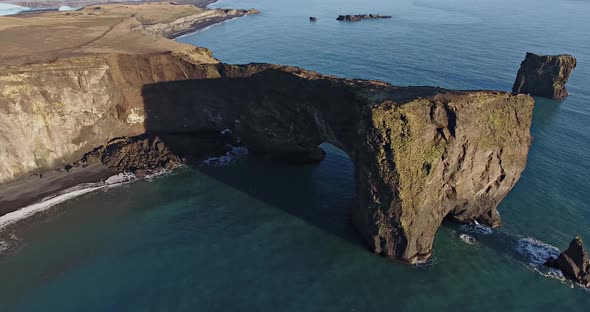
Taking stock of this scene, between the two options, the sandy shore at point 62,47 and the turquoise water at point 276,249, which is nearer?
the turquoise water at point 276,249

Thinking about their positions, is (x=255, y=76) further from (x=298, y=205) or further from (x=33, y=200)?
(x=33, y=200)

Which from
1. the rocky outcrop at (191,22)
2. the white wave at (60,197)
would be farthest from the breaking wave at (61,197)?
the rocky outcrop at (191,22)

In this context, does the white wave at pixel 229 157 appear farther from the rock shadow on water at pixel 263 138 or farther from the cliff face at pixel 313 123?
the cliff face at pixel 313 123

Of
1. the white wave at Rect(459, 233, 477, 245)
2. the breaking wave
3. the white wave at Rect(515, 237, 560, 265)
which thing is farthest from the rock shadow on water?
the white wave at Rect(515, 237, 560, 265)

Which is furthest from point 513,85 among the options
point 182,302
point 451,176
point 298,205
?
point 182,302

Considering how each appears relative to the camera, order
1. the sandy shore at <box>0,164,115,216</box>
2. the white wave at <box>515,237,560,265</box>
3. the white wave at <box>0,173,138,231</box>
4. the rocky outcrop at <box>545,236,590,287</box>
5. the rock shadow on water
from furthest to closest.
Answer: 1. the sandy shore at <box>0,164,115,216</box>
2. the rock shadow on water
3. the white wave at <box>0,173,138,231</box>
4. the white wave at <box>515,237,560,265</box>
5. the rocky outcrop at <box>545,236,590,287</box>

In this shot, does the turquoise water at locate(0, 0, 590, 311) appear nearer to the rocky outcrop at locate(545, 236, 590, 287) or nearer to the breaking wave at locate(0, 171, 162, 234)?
the rocky outcrop at locate(545, 236, 590, 287)
